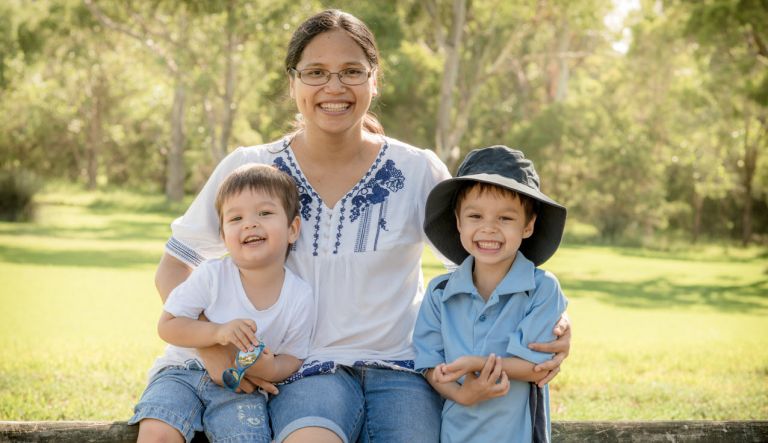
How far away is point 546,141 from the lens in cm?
2652

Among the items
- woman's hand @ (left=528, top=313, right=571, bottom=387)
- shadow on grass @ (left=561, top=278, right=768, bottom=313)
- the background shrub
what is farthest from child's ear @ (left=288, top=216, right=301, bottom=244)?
the background shrub

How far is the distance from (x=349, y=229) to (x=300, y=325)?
1.52ft

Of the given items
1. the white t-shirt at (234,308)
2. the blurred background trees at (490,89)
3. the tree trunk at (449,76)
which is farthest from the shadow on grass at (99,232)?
the white t-shirt at (234,308)

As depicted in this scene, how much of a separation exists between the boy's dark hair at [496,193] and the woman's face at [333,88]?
0.54 m

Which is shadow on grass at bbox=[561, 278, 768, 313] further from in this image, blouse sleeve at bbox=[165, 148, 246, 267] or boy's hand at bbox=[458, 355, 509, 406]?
boy's hand at bbox=[458, 355, 509, 406]

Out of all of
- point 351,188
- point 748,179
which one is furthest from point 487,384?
point 748,179

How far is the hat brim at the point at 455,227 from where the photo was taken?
3.11 meters

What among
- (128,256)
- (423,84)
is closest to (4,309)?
(128,256)

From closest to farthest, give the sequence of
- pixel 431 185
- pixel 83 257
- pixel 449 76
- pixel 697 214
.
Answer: pixel 431 185
pixel 83 257
pixel 449 76
pixel 697 214

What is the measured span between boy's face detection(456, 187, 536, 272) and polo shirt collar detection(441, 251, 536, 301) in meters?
0.05

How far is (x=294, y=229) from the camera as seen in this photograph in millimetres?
3170

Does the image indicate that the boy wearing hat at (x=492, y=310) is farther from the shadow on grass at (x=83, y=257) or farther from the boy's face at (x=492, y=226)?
the shadow on grass at (x=83, y=257)

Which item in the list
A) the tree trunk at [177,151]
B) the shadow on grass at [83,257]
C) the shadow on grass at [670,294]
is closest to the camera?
the shadow on grass at [670,294]

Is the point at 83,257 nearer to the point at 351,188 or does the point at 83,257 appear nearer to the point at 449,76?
the point at 449,76
